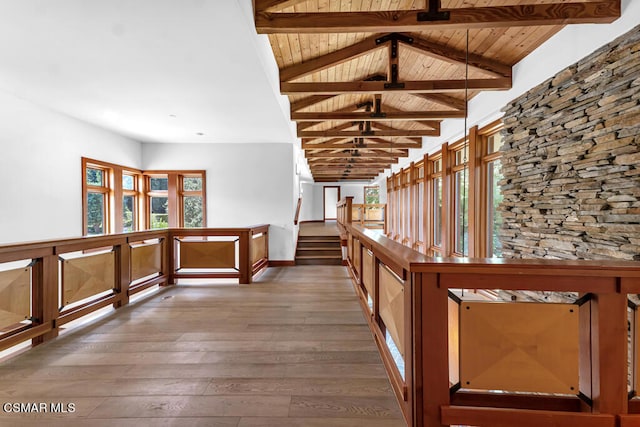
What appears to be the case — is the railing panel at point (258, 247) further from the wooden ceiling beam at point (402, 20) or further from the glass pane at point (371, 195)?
the glass pane at point (371, 195)

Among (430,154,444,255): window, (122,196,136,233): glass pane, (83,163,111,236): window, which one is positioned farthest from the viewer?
(430,154,444,255): window

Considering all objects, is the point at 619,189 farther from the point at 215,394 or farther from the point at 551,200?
the point at 215,394

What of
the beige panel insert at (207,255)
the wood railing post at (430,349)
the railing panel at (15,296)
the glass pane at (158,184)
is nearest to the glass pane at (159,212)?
the glass pane at (158,184)

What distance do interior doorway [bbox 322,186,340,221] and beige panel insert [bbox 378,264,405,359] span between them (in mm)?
14388

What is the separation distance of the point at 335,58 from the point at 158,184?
18.4 feet

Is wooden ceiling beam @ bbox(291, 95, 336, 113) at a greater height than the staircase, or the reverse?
wooden ceiling beam @ bbox(291, 95, 336, 113)

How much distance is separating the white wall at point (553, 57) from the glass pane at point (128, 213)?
7.39m

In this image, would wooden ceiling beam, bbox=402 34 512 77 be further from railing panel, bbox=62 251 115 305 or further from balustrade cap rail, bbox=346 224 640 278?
railing panel, bbox=62 251 115 305

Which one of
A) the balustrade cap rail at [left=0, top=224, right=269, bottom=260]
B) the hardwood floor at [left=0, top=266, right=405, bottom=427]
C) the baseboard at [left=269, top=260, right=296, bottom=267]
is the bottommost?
the hardwood floor at [left=0, top=266, right=405, bottom=427]

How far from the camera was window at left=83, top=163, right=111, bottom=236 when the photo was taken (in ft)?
17.4

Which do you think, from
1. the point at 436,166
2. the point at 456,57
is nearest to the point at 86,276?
the point at 456,57

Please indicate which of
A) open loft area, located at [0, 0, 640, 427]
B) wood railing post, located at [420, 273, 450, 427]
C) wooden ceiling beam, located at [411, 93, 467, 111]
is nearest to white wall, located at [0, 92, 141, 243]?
open loft area, located at [0, 0, 640, 427]

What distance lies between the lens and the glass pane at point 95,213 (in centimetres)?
556

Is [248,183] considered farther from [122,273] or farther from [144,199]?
[122,273]
